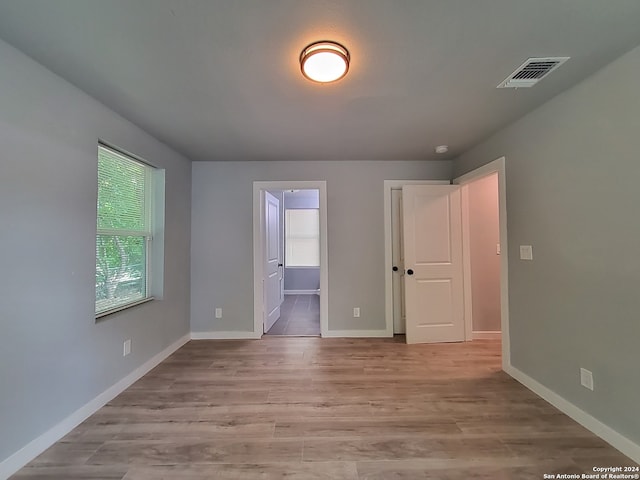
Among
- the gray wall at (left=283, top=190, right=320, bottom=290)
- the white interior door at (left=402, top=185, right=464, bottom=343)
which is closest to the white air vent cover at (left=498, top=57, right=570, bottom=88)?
the white interior door at (left=402, top=185, right=464, bottom=343)

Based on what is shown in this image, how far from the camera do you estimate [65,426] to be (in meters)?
1.84

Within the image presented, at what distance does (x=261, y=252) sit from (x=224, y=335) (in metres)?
1.20

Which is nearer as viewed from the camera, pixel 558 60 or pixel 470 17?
pixel 470 17

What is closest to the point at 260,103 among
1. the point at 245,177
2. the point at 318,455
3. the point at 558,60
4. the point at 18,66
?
the point at 18,66

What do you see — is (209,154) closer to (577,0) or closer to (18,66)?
(18,66)

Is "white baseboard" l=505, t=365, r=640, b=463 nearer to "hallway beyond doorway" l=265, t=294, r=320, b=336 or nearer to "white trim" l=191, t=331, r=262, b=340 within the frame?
"hallway beyond doorway" l=265, t=294, r=320, b=336

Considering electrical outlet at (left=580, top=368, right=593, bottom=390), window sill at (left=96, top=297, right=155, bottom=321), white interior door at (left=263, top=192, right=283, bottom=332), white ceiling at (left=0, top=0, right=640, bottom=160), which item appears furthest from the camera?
white interior door at (left=263, top=192, right=283, bottom=332)

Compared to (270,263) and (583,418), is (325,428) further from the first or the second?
(270,263)

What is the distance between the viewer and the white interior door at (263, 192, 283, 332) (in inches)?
155

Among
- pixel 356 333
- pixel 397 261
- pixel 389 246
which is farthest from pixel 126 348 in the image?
pixel 397 261

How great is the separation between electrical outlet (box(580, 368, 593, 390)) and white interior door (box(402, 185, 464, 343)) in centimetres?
159

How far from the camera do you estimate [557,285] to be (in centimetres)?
212

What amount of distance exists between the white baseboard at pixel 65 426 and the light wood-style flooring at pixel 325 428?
51 millimetres

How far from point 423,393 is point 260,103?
2688mm
